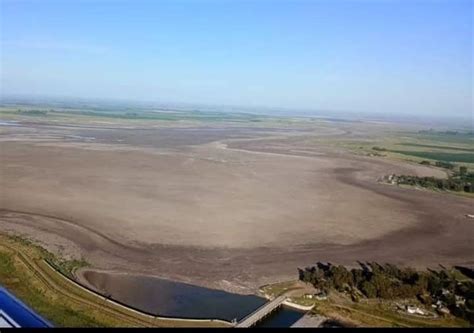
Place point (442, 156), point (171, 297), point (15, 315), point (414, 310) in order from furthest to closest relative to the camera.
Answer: point (442, 156) → point (171, 297) → point (414, 310) → point (15, 315)

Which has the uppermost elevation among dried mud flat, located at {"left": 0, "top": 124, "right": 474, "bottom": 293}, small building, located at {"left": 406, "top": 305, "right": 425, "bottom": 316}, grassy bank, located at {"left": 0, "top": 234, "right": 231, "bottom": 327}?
dried mud flat, located at {"left": 0, "top": 124, "right": 474, "bottom": 293}

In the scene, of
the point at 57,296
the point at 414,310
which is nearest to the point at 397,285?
the point at 414,310

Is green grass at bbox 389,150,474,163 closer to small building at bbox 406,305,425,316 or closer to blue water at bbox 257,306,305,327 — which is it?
small building at bbox 406,305,425,316

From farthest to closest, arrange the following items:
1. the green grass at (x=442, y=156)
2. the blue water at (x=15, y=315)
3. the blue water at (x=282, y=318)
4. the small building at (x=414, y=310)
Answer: the green grass at (x=442, y=156), the small building at (x=414, y=310), the blue water at (x=282, y=318), the blue water at (x=15, y=315)

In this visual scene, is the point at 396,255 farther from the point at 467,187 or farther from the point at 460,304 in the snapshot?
the point at 467,187

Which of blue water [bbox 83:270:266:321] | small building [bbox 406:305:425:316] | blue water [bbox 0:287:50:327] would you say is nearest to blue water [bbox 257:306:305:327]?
blue water [bbox 83:270:266:321]

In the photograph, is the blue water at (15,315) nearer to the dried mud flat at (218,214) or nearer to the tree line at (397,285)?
the dried mud flat at (218,214)

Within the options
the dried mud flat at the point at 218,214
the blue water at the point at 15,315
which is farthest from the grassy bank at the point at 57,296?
the blue water at the point at 15,315

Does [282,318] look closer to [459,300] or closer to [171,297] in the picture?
[171,297]

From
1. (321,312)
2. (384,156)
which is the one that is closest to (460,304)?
(321,312)
